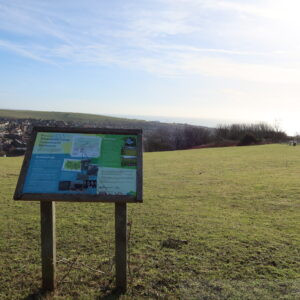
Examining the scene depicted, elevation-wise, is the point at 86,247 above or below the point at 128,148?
below

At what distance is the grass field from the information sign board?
1161 millimetres

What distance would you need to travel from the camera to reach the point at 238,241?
215 inches

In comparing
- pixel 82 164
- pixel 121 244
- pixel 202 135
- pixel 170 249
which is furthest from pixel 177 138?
pixel 82 164

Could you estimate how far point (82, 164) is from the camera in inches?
139

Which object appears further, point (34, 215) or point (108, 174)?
point (34, 215)

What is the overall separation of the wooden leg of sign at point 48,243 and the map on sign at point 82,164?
273 mm

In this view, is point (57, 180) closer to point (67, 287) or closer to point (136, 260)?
point (67, 287)

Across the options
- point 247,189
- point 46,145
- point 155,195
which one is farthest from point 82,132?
point 247,189

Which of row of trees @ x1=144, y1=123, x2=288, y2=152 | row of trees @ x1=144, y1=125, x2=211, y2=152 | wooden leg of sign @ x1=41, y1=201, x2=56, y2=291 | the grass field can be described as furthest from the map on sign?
row of trees @ x1=144, y1=125, x2=211, y2=152

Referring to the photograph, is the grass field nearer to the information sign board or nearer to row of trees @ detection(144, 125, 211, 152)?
the information sign board

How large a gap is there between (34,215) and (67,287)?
3.50 m

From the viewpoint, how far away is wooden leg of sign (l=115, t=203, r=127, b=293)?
3590 mm

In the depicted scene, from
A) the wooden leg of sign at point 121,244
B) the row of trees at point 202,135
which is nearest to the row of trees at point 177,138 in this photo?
the row of trees at point 202,135

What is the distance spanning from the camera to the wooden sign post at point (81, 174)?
3.42 metres
